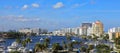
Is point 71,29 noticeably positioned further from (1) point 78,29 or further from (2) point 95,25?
(2) point 95,25

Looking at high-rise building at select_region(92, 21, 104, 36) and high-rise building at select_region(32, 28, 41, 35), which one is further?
high-rise building at select_region(32, 28, 41, 35)

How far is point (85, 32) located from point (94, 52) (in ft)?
385

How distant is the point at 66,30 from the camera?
198000mm

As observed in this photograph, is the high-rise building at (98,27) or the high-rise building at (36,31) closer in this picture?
the high-rise building at (98,27)

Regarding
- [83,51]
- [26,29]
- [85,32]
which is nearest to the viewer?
[83,51]

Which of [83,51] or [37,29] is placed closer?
[83,51]

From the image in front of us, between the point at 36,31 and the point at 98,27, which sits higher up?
the point at 98,27

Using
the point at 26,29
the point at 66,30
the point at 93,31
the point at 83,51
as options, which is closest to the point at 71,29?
the point at 66,30

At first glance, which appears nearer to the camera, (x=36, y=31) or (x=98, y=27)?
(x=98, y=27)

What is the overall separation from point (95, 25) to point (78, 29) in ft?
132

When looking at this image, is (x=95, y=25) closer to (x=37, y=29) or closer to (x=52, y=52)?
(x=37, y=29)

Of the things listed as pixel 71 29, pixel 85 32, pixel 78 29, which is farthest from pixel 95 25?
pixel 71 29

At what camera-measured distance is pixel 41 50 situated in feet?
146

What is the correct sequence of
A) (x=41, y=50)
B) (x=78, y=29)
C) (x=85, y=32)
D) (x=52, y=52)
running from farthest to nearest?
(x=78, y=29) < (x=85, y=32) < (x=41, y=50) < (x=52, y=52)
